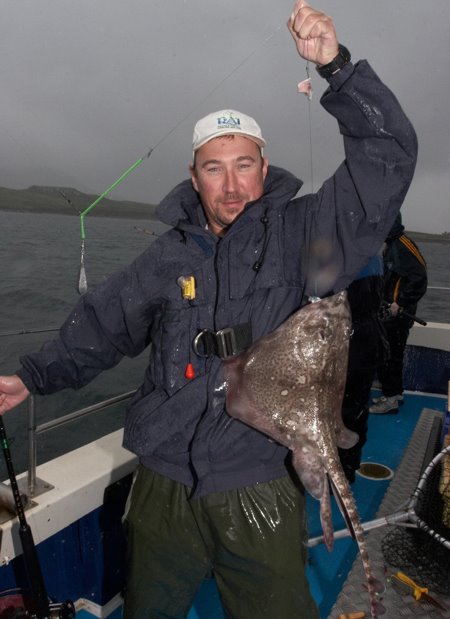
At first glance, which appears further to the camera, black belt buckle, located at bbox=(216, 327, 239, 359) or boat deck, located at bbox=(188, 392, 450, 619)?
boat deck, located at bbox=(188, 392, 450, 619)

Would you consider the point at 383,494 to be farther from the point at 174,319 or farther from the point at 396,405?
the point at 174,319

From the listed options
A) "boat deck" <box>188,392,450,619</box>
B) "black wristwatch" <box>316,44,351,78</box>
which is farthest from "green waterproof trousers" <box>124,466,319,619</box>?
"black wristwatch" <box>316,44,351,78</box>

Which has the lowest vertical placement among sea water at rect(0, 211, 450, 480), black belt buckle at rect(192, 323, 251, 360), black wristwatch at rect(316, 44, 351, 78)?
sea water at rect(0, 211, 450, 480)

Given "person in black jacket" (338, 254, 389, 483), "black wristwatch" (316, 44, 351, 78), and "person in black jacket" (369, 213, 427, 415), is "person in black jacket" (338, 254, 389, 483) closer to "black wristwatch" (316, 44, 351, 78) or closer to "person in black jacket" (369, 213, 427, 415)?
"person in black jacket" (369, 213, 427, 415)

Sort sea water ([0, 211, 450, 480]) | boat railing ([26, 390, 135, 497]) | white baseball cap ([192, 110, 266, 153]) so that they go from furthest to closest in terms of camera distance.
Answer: sea water ([0, 211, 450, 480])
boat railing ([26, 390, 135, 497])
white baseball cap ([192, 110, 266, 153])

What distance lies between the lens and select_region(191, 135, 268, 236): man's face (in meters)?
2.54

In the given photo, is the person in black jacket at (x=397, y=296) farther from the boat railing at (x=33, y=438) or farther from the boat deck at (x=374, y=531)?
the boat railing at (x=33, y=438)

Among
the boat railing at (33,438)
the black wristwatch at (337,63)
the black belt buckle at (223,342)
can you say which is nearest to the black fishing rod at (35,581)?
the boat railing at (33,438)

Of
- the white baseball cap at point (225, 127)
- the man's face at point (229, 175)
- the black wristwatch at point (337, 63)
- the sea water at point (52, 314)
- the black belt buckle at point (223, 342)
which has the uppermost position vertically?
the black wristwatch at point (337, 63)

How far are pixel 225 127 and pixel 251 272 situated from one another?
838mm

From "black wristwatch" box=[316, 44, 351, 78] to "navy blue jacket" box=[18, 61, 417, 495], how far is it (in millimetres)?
29

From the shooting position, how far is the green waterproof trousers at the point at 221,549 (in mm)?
2205

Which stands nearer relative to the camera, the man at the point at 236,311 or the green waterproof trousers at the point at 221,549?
the man at the point at 236,311

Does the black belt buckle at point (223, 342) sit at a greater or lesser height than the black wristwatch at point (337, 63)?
lesser
